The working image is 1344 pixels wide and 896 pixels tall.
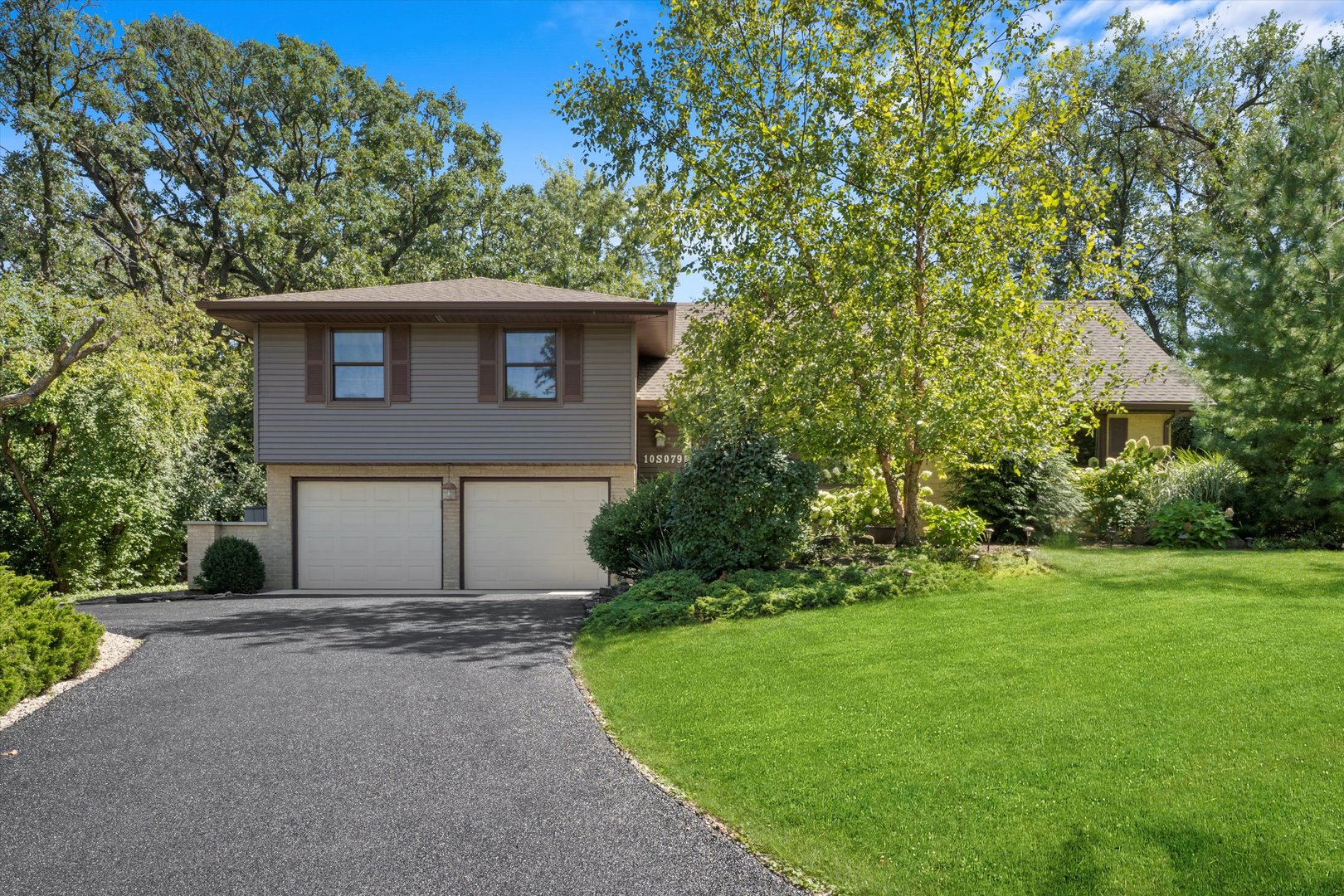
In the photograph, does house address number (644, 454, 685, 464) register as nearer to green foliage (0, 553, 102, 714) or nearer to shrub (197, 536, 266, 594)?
shrub (197, 536, 266, 594)

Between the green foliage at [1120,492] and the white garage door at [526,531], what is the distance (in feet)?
27.8

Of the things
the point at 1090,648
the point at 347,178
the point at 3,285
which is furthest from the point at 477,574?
the point at 347,178

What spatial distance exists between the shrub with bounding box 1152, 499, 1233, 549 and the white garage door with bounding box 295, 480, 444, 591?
1181 centimetres

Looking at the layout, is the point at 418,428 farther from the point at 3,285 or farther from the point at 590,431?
the point at 3,285

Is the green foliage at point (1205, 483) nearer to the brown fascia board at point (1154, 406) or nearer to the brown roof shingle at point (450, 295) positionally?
the brown fascia board at point (1154, 406)

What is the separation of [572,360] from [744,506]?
5.65 metres

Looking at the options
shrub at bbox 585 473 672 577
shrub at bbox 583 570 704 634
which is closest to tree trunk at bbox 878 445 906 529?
shrub at bbox 585 473 672 577

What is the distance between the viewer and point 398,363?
15445 mm

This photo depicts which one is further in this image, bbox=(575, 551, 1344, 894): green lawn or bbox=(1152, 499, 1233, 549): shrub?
bbox=(1152, 499, 1233, 549): shrub

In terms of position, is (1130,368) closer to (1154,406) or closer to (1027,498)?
(1154,406)

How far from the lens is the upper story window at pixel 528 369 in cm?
1545

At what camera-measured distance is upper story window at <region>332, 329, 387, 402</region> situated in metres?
15.5

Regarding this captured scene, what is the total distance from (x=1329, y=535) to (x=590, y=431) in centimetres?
1148

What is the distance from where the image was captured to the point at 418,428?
15.4 m
